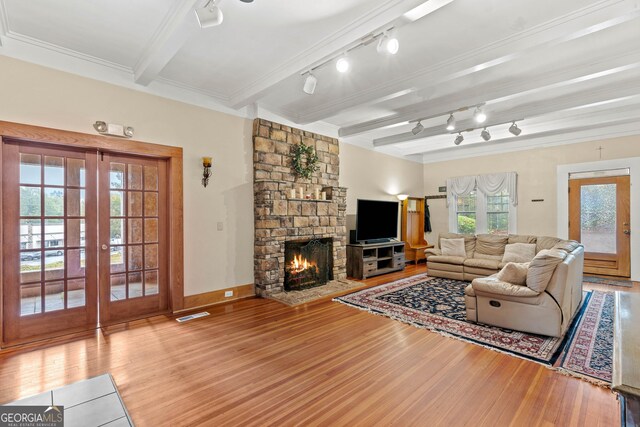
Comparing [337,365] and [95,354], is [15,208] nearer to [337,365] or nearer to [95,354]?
[95,354]

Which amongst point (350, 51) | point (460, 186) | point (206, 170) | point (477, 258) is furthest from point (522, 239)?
point (206, 170)

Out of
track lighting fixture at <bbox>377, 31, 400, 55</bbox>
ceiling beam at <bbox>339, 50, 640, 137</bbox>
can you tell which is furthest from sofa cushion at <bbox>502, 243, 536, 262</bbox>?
track lighting fixture at <bbox>377, 31, 400, 55</bbox>

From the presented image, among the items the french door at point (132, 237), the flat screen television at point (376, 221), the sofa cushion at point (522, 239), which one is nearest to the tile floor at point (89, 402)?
the french door at point (132, 237)

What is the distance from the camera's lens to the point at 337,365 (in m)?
2.64

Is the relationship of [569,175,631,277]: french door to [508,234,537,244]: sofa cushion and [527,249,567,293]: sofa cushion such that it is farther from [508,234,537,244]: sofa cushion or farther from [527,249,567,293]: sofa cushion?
[527,249,567,293]: sofa cushion

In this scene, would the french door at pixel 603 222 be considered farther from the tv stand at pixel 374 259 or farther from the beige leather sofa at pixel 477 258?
the tv stand at pixel 374 259

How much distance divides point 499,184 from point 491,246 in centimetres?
198

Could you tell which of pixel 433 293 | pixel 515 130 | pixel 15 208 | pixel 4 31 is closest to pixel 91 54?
pixel 4 31

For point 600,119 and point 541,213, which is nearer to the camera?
point 600,119

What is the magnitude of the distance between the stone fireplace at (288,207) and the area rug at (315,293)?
15 cm

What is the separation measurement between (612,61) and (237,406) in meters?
4.89

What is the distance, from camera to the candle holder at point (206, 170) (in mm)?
4180

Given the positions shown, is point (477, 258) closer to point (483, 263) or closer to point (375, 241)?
point (483, 263)

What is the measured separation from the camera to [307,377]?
2.45 meters
